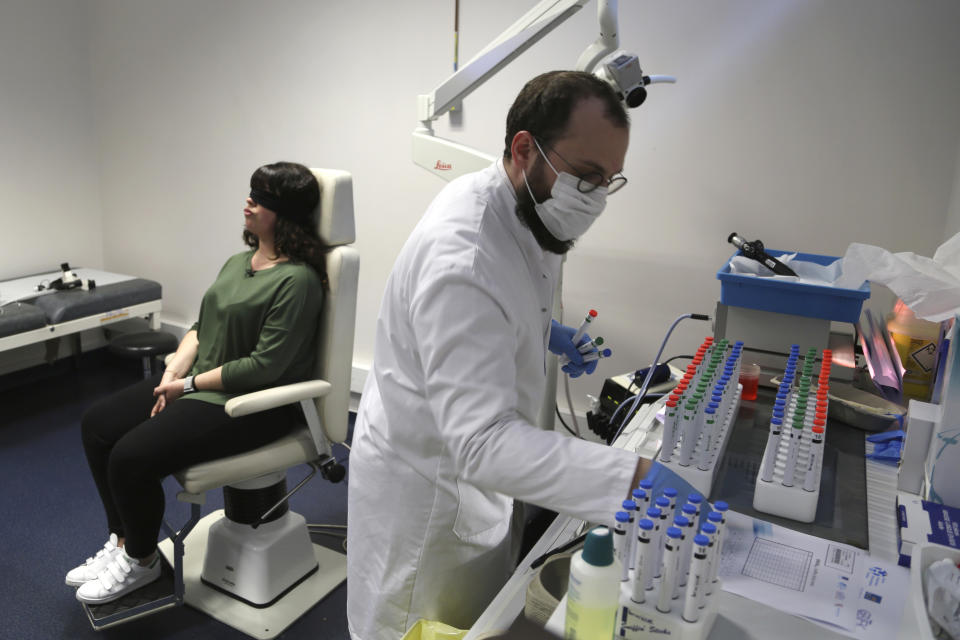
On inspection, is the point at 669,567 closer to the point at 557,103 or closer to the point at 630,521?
the point at 630,521

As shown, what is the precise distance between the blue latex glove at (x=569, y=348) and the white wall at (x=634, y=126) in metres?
1.10

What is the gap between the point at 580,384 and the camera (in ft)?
9.00

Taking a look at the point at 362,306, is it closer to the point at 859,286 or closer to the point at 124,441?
the point at 124,441

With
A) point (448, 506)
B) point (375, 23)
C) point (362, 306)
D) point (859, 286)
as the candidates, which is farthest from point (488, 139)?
point (448, 506)

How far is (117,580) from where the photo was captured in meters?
1.82

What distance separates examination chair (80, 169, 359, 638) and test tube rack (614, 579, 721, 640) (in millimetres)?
1269

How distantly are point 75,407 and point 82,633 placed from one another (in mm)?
1628

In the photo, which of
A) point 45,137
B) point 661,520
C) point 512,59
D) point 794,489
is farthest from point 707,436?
point 45,137

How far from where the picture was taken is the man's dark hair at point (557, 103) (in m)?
1.01

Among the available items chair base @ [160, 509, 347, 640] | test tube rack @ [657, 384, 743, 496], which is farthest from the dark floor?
test tube rack @ [657, 384, 743, 496]

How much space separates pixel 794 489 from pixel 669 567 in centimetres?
40

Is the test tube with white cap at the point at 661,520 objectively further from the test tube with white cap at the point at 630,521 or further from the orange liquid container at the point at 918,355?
the orange liquid container at the point at 918,355

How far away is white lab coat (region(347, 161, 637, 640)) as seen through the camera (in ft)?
2.88

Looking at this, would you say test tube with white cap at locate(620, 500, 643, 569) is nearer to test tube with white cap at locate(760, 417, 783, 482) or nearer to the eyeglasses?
test tube with white cap at locate(760, 417, 783, 482)
